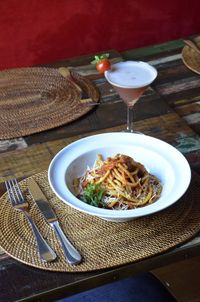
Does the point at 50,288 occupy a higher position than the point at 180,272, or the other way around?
the point at 50,288

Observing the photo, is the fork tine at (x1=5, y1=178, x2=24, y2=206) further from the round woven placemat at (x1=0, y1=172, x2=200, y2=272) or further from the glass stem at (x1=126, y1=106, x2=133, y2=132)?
the glass stem at (x1=126, y1=106, x2=133, y2=132)

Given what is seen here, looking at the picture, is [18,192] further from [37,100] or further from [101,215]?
[37,100]

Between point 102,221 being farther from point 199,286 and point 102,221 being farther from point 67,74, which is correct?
point 199,286

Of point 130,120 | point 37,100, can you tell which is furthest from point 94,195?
point 37,100

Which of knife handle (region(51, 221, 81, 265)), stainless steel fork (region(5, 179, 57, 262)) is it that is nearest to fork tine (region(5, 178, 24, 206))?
stainless steel fork (region(5, 179, 57, 262))

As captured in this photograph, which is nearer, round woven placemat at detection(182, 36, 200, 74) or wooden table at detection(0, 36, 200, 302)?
wooden table at detection(0, 36, 200, 302)

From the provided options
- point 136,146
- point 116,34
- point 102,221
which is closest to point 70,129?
point 136,146

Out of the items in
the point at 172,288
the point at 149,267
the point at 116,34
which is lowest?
the point at 172,288
